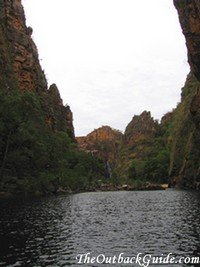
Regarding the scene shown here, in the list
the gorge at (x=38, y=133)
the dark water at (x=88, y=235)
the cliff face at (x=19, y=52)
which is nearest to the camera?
the dark water at (x=88, y=235)

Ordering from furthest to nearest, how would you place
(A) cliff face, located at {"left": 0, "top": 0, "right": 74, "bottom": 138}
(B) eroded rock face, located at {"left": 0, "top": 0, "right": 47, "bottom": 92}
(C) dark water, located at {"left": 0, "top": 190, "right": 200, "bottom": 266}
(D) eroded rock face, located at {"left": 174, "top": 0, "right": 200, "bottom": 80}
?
(B) eroded rock face, located at {"left": 0, "top": 0, "right": 47, "bottom": 92} → (A) cliff face, located at {"left": 0, "top": 0, "right": 74, "bottom": 138} → (D) eroded rock face, located at {"left": 174, "top": 0, "right": 200, "bottom": 80} → (C) dark water, located at {"left": 0, "top": 190, "right": 200, "bottom": 266}

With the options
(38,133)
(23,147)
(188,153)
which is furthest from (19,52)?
(23,147)

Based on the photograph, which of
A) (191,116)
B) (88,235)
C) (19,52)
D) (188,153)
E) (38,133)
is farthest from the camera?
(19,52)

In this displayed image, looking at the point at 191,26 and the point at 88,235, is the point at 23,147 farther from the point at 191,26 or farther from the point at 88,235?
the point at 191,26

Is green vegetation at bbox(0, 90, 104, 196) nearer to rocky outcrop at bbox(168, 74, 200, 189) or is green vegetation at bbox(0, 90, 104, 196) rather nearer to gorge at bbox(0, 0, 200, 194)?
gorge at bbox(0, 0, 200, 194)

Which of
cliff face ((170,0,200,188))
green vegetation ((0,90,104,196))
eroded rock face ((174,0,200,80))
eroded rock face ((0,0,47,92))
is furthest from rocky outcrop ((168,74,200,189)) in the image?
eroded rock face ((0,0,47,92))

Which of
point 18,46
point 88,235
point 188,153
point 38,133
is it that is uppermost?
point 18,46

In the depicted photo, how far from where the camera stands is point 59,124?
630ft

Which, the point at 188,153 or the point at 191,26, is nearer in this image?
the point at 191,26

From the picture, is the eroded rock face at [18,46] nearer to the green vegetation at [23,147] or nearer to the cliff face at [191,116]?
the green vegetation at [23,147]

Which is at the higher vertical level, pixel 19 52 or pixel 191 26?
pixel 19 52

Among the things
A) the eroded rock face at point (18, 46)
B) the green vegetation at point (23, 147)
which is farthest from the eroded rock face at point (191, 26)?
the eroded rock face at point (18, 46)

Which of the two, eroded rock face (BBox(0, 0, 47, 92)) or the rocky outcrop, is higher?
eroded rock face (BBox(0, 0, 47, 92))

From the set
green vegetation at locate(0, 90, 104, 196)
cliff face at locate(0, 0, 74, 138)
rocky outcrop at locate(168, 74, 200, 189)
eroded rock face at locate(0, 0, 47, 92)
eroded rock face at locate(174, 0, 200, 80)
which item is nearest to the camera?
green vegetation at locate(0, 90, 104, 196)
